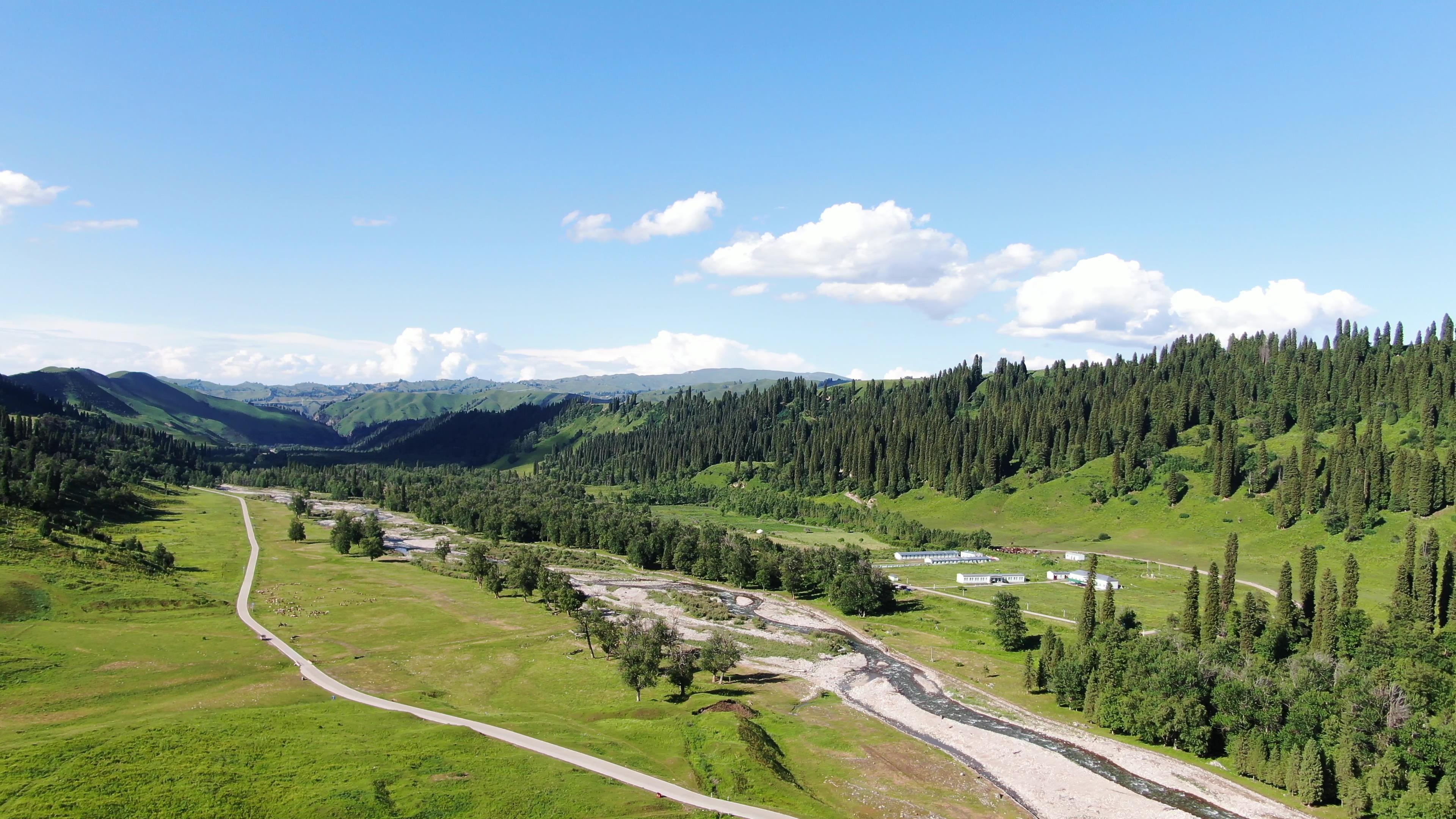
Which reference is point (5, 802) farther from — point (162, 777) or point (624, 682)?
point (624, 682)

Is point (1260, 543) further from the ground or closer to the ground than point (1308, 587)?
closer to the ground

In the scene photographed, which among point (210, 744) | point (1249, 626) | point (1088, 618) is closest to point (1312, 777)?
point (1088, 618)

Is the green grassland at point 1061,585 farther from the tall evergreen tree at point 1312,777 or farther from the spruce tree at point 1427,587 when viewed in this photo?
the tall evergreen tree at point 1312,777

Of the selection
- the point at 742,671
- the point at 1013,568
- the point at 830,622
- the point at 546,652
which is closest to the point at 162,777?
the point at 546,652

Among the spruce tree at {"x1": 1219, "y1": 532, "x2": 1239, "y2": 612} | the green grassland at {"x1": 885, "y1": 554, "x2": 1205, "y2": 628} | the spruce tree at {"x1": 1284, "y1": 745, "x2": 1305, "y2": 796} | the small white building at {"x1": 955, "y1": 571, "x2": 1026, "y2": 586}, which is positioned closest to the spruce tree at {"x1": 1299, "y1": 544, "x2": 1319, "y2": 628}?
the spruce tree at {"x1": 1219, "y1": 532, "x2": 1239, "y2": 612}

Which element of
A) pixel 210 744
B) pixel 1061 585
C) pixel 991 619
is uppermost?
pixel 210 744

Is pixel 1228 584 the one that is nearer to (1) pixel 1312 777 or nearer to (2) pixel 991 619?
(2) pixel 991 619
